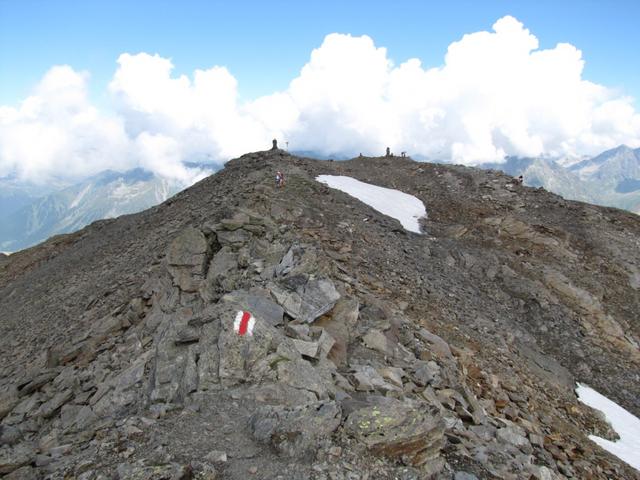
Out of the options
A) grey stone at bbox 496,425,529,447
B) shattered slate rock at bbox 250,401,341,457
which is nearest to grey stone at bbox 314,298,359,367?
shattered slate rock at bbox 250,401,341,457

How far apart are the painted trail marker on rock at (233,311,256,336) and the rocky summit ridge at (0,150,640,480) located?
0.79ft

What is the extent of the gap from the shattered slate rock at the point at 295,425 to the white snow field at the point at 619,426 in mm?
11822

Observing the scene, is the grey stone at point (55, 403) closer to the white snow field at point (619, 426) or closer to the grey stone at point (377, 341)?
the grey stone at point (377, 341)

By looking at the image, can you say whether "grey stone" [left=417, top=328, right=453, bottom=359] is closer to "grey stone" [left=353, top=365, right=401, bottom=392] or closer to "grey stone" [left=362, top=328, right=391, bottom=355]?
"grey stone" [left=362, top=328, right=391, bottom=355]

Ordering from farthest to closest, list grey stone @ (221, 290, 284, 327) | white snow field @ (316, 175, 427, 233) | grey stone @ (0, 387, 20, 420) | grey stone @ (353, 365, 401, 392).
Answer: white snow field @ (316, 175, 427, 233), grey stone @ (0, 387, 20, 420), grey stone @ (221, 290, 284, 327), grey stone @ (353, 365, 401, 392)

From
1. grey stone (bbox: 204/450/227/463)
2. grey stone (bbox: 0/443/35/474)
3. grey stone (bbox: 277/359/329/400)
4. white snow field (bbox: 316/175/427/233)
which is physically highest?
white snow field (bbox: 316/175/427/233)

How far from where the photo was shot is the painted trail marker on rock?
33.4ft

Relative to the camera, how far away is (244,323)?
1032cm

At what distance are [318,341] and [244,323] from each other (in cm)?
217

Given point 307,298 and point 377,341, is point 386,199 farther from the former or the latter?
point 377,341

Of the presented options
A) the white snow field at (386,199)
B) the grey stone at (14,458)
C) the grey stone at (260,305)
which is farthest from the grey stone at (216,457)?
the white snow field at (386,199)

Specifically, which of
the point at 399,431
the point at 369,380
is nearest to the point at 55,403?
the point at 369,380

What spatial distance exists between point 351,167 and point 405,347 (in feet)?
95.7

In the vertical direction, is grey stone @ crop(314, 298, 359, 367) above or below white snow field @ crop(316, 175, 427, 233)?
below
